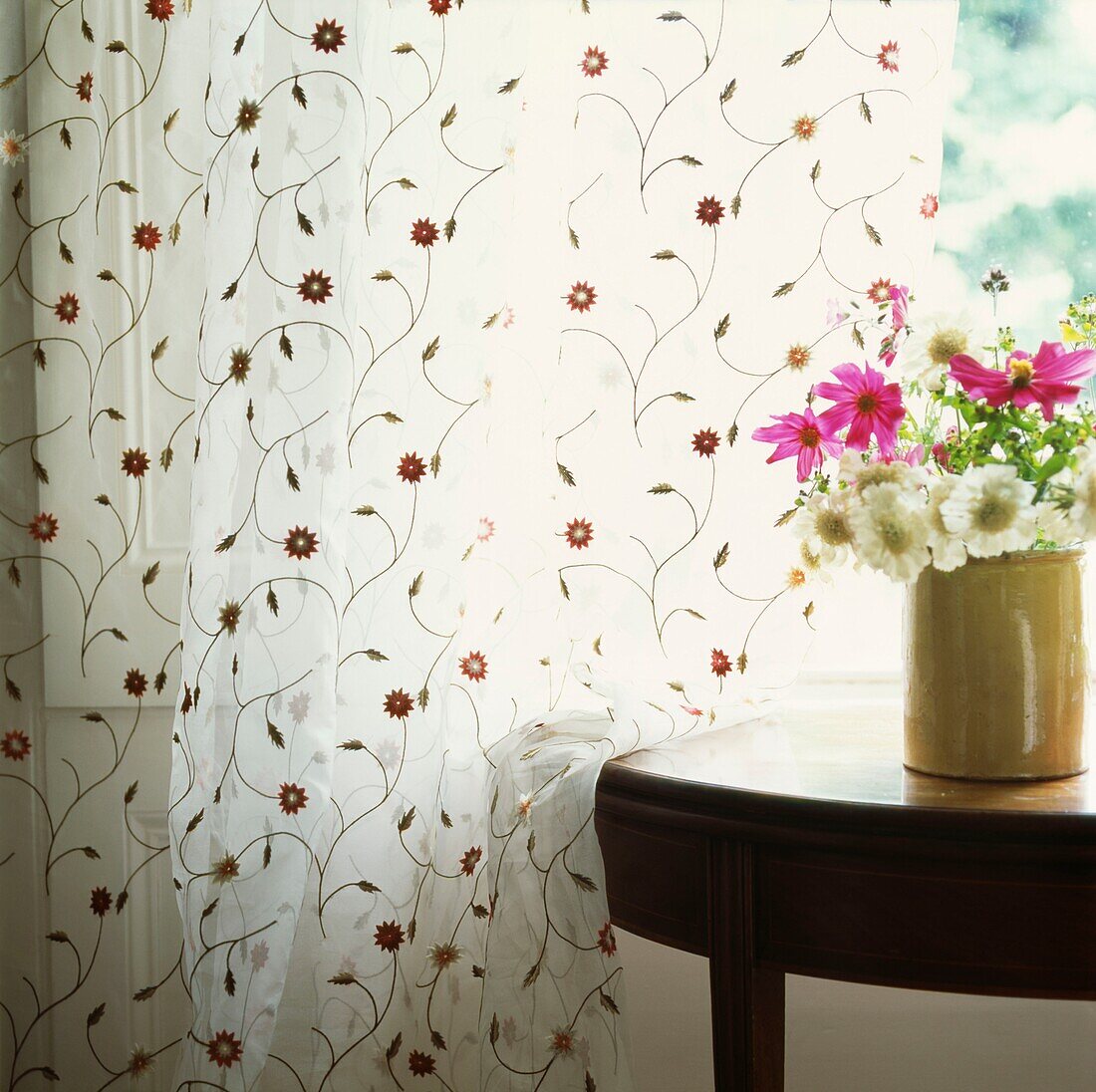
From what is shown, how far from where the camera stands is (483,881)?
127cm

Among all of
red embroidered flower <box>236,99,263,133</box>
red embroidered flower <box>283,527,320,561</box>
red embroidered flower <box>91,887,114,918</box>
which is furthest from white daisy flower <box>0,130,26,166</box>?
red embroidered flower <box>91,887,114,918</box>

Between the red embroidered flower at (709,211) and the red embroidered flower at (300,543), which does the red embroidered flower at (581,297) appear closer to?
the red embroidered flower at (709,211)

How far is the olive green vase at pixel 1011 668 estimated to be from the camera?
3.17ft

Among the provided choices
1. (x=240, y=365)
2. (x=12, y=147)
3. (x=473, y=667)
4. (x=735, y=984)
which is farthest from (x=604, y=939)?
(x=12, y=147)

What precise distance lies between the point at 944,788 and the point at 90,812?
105cm

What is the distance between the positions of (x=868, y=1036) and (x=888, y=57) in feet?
4.43

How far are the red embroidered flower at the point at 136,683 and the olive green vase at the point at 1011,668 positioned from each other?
0.96 meters

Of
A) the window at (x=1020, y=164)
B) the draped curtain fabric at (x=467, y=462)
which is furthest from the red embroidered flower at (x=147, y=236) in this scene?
the window at (x=1020, y=164)

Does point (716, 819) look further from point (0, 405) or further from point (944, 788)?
point (0, 405)

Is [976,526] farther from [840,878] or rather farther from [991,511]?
[840,878]

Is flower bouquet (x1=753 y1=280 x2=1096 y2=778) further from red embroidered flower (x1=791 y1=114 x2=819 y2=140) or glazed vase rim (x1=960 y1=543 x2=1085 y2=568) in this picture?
red embroidered flower (x1=791 y1=114 x2=819 y2=140)

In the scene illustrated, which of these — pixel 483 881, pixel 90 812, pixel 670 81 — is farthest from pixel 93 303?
pixel 483 881

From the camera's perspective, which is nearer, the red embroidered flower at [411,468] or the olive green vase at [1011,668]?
the olive green vase at [1011,668]

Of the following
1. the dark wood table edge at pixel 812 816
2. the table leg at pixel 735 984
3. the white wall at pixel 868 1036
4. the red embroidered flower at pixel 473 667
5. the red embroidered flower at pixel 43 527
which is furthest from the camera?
the white wall at pixel 868 1036
